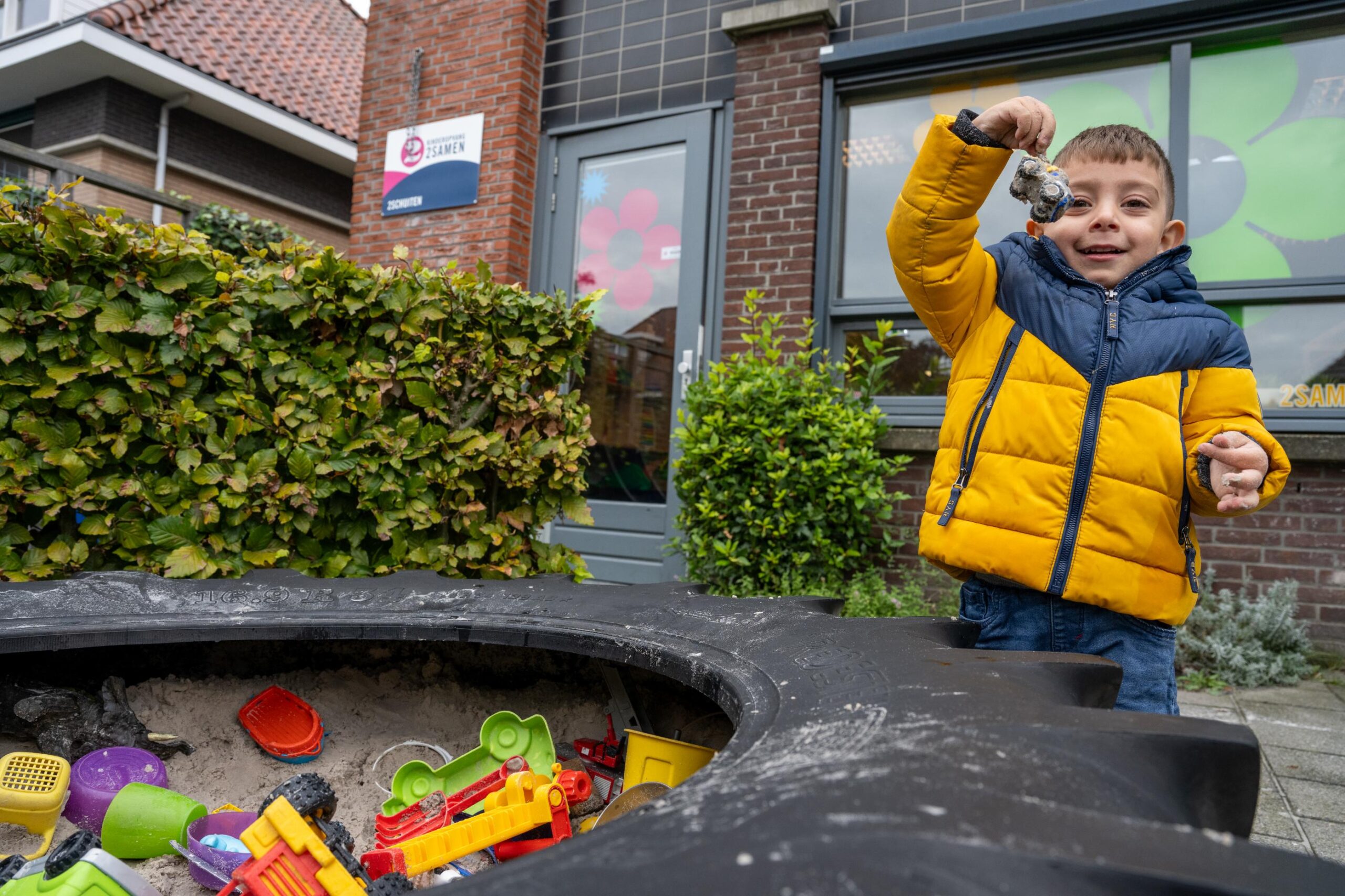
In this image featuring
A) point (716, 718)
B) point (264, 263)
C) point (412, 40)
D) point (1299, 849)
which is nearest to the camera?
point (716, 718)

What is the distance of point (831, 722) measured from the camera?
97 cm

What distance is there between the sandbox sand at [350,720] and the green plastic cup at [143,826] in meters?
0.20

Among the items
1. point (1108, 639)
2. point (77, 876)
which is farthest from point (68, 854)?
point (1108, 639)

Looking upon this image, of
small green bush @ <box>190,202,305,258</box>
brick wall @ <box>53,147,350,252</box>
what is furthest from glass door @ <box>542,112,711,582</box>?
brick wall @ <box>53,147,350,252</box>

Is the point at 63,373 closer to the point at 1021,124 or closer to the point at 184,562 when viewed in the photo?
the point at 184,562

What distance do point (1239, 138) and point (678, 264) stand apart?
128 inches

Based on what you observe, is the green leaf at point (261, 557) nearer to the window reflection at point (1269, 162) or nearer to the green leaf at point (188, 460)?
the green leaf at point (188, 460)

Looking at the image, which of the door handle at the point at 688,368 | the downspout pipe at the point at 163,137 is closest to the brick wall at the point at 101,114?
the downspout pipe at the point at 163,137

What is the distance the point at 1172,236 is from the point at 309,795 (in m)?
1.98

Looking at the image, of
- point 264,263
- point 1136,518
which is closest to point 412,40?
point 264,263

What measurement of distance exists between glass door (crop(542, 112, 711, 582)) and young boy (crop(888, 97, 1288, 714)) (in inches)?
149

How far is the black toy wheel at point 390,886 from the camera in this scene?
1147mm

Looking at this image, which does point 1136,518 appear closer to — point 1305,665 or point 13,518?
point 13,518

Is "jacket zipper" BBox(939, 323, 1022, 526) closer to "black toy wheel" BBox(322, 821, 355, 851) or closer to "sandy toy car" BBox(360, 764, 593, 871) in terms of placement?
"sandy toy car" BBox(360, 764, 593, 871)
